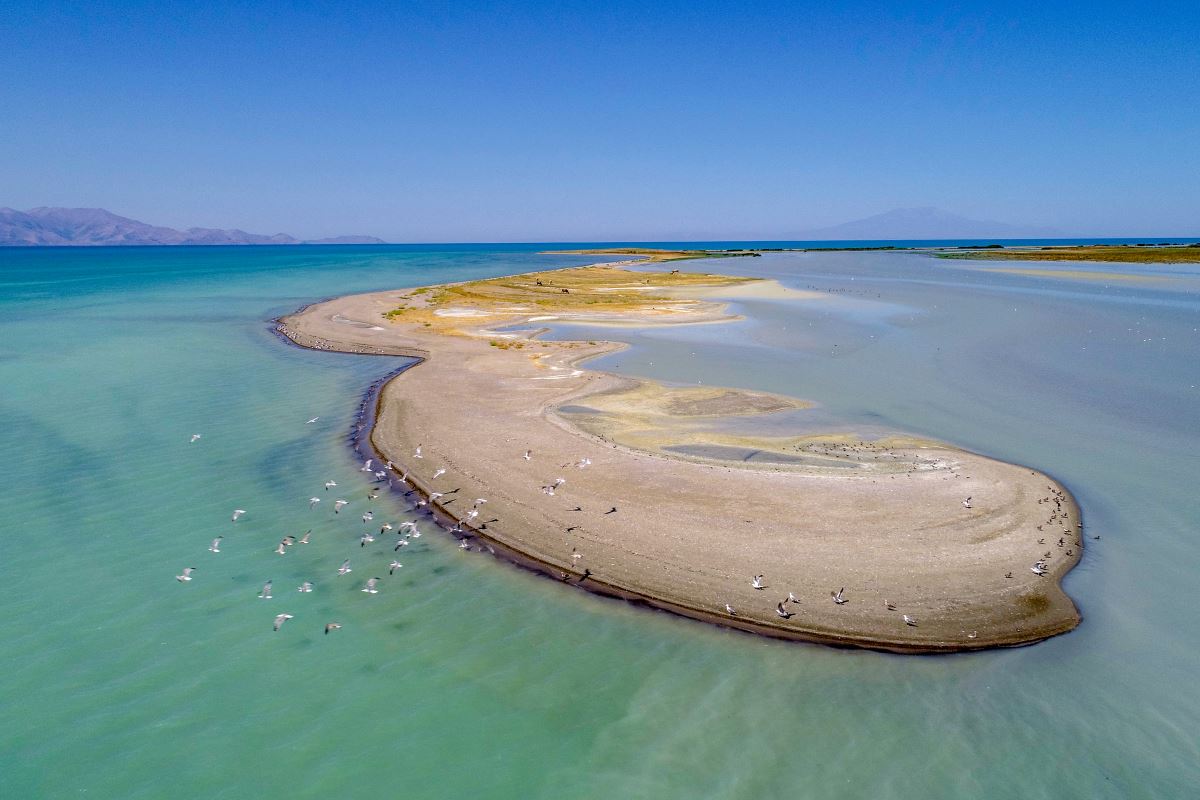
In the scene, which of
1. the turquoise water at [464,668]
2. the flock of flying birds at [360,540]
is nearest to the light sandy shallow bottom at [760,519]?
the turquoise water at [464,668]

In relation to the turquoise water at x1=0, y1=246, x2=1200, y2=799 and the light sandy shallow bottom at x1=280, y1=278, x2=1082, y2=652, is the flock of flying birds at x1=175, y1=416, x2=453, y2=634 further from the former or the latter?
the light sandy shallow bottom at x1=280, y1=278, x2=1082, y2=652

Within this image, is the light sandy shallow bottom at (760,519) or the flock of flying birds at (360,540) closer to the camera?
the light sandy shallow bottom at (760,519)

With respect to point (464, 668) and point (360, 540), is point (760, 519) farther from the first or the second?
point (360, 540)

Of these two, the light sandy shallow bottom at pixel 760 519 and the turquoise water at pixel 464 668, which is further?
the light sandy shallow bottom at pixel 760 519

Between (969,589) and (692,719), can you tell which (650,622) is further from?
(969,589)

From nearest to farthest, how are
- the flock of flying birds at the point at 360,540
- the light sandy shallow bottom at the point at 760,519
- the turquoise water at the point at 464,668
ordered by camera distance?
the turquoise water at the point at 464,668 → the light sandy shallow bottom at the point at 760,519 → the flock of flying birds at the point at 360,540

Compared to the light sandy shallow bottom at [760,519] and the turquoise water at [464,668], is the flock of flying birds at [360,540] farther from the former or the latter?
the light sandy shallow bottom at [760,519]

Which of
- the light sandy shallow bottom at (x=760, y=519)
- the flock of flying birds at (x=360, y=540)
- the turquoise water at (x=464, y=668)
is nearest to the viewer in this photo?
the turquoise water at (x=464, y=668)

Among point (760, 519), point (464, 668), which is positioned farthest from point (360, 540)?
point (760, 519)
